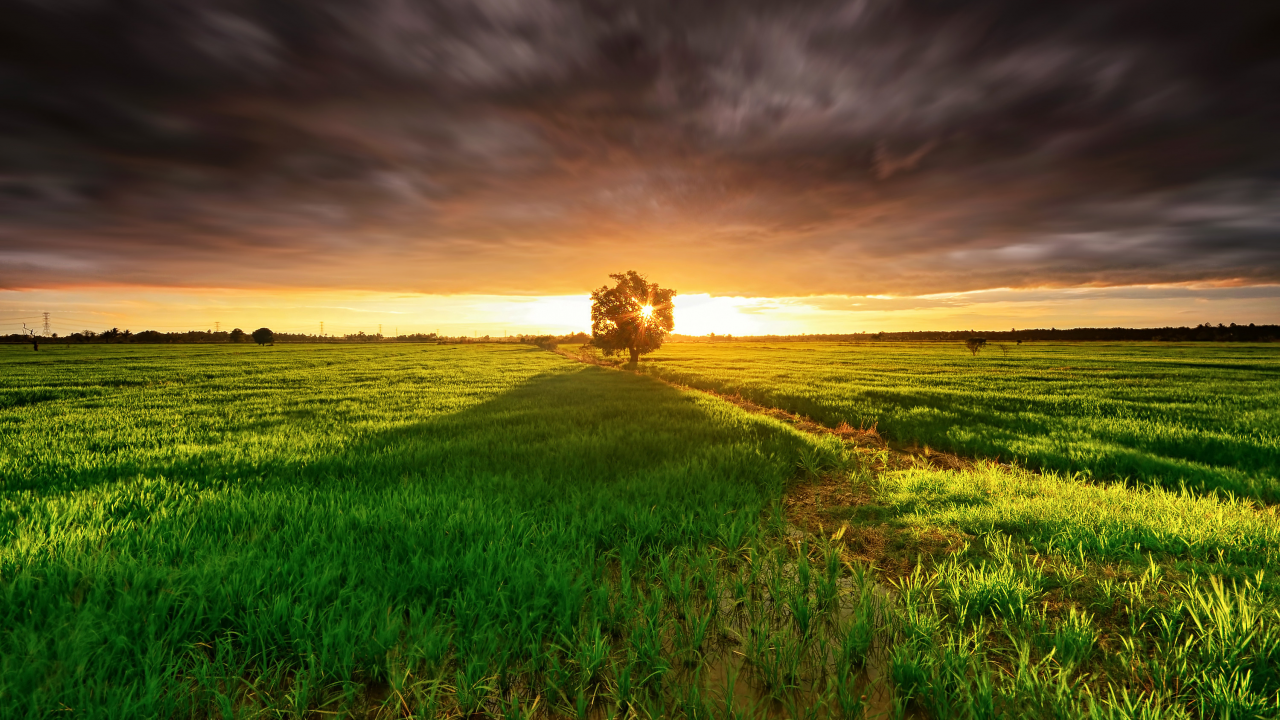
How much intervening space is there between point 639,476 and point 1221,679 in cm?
542

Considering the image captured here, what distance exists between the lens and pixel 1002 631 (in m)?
3.23

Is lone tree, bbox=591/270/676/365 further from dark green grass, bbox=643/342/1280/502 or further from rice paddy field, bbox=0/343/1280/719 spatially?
rice paddy field, bbox=0/343/1280/719

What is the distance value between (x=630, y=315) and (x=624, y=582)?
3740 cm

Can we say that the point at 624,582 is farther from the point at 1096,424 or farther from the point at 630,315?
the point at 630,315

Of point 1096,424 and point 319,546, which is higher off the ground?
point 319,546

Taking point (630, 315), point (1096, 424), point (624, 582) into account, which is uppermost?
point (630, 315)

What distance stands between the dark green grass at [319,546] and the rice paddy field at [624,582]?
0.10 feet

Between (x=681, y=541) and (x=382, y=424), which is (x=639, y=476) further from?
(x=382, y=424)

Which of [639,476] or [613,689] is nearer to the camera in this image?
[613,689]

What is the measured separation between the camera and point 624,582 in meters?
3.75

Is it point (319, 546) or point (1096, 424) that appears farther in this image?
point (1096, 424)

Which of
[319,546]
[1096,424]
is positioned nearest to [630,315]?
[1096,424]

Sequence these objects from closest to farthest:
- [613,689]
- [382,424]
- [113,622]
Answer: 1. [613,689]
2. [113,622]
3. [382,424]

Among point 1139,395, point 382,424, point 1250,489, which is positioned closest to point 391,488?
point 382,424
